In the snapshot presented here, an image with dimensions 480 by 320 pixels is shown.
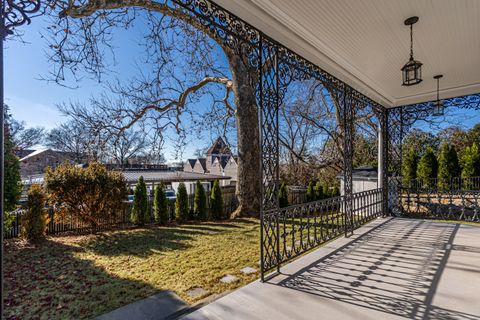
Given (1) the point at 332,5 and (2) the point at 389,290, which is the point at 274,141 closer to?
(1) the point at 332,5

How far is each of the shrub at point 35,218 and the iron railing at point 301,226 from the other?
501 centimetres

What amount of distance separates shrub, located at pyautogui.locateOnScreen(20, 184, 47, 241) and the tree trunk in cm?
478

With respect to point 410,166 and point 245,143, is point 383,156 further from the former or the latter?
point 410,166

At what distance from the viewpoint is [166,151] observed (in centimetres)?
831

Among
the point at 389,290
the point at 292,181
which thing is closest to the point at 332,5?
the point at 389,290

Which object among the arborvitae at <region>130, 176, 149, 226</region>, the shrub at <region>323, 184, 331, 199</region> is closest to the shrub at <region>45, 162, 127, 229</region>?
the arborvitae at <region>130, 176, 149, 226</region>

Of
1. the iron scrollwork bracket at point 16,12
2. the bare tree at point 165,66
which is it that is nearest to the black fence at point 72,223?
the bare tree at point 165,66

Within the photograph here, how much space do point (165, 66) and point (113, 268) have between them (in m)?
5.26

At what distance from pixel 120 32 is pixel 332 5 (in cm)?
469

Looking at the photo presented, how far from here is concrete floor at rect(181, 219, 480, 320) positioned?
2.15 m

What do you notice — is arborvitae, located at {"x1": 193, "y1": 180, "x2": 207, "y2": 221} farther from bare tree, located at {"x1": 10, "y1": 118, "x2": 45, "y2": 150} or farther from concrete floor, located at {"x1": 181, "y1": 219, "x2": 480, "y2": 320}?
bare tree, located at {"x1": 10, "y1": 118, "x2": 45, "y2": 150}

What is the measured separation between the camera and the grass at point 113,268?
8.41 feet

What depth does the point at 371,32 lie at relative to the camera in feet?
9.83

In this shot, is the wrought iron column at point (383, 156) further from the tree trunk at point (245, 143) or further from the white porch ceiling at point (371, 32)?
the tree trunk at point (245, 143)
